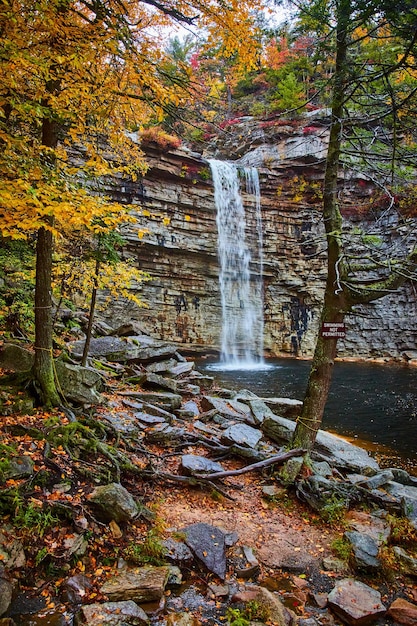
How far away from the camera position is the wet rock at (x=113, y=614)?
2670 millimetres

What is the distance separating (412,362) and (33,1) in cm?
2696

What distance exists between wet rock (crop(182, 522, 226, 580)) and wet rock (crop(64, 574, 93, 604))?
1131 millimetres

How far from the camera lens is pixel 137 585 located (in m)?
3.08

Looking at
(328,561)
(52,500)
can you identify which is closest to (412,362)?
(328,561)

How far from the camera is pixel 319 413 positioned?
5.89 m

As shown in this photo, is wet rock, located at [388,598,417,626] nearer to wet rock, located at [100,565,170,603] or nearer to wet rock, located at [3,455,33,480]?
wet rock, located at [100,565,170,603]

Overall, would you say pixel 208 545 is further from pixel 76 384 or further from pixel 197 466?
pixel 76 384

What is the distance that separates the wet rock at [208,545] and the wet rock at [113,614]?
943mm

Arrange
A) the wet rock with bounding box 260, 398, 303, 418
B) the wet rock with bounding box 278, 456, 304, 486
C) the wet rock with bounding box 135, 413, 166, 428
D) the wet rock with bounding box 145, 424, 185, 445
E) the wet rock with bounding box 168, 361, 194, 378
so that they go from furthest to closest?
the wet rock with bounding box 168, 361, 194, 378
the wet rock with bounding box 260, 398, 303, 418
the wet rock with bounding box 135, 413, 166, 428
the wet rock with bounding box 145, 424, 185, 445
the wet rock with bounding box 278, 456, 304, 486

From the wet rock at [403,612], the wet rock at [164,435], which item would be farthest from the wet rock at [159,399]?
the wet rock at [403,612]

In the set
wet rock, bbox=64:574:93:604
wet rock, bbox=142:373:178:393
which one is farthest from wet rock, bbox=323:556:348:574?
wet rock, bbox=142:373:178:393

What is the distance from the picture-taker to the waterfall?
24375 millimetres

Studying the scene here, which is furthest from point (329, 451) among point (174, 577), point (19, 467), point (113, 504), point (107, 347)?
point (107, 347)

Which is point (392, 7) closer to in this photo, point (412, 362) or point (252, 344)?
point (252, 344)
